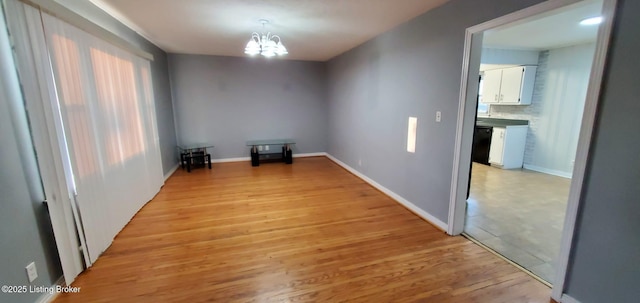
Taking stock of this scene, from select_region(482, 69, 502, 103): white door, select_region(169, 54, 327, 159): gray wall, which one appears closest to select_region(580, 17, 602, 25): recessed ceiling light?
select_region(482, 69, 502, 103): white door

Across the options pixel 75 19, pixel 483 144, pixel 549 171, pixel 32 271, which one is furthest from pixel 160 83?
pixel 549 171

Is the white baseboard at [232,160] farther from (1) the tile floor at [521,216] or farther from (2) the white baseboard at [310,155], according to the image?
(1) the tile floor at [521,216]

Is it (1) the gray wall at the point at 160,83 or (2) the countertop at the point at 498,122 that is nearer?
(1) the gray wall at the point at 160,83

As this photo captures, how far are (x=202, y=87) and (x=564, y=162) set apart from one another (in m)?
7.30

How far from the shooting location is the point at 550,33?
12.2ft

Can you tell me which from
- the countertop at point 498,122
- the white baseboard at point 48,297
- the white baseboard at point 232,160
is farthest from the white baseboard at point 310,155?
the white baseboard at point 48,297

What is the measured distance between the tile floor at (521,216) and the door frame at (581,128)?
333 mm

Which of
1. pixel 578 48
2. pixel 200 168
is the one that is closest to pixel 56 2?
pixel 200 168

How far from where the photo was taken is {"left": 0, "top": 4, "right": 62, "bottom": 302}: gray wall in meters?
1.53

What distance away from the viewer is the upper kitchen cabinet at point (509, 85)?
4969mm

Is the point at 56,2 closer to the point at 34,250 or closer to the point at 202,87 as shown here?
the point at 34,250

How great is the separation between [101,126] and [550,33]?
19.1 ft

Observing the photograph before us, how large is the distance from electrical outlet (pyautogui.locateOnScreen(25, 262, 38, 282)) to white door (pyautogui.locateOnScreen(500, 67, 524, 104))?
695cm

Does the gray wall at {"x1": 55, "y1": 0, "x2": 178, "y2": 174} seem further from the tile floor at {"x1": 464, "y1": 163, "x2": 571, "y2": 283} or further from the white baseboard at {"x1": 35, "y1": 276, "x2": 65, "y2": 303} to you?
the tile floor at {"x1": 464, "y1": 163, "x2": 571, "y2": 283}
